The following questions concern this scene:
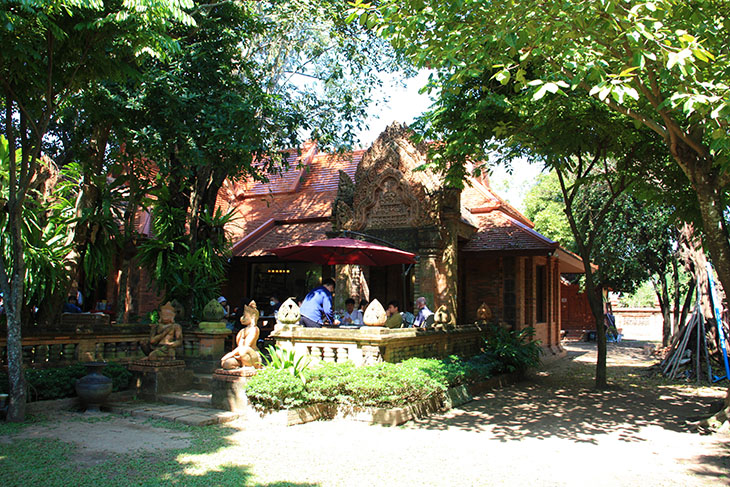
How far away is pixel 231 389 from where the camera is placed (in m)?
8.28

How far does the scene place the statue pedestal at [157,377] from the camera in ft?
29.3

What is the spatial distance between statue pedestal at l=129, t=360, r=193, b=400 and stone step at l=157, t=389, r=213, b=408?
11 centimetres

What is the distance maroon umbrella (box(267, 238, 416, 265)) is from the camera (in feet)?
35.6

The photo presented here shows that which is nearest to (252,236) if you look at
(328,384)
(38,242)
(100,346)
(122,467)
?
(100,346)

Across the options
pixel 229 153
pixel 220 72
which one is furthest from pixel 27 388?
pixel 220 72

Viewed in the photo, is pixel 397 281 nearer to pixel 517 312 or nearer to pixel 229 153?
pixel 517 312

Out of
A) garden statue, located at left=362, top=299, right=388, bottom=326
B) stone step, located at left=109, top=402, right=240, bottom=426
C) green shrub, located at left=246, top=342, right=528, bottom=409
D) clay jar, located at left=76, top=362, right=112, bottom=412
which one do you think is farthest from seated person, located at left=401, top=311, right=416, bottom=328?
clay jar, located at left=76, top=362, right=112, bottom=412

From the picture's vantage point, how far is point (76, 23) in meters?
7.16

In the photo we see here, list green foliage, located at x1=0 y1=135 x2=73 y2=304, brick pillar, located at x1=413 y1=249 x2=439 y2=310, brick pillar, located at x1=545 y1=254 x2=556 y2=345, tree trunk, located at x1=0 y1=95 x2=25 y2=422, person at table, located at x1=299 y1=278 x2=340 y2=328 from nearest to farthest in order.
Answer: tree trunk, located at x1=0 y1=95 x2=25 y2=422
green foliage, located at x1=0 y1=135 x2=73 y2=304
person at table, located at x1=299 y1=278 x2=340 y2=328
brick pillar, located at x1=413 y1=249 x2=439 y2=310
brick pillar, located at x1=545 y1=254 x2=556 y2=345

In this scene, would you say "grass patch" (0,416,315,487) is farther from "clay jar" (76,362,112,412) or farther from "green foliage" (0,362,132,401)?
"green foliage" (0,362,132,401)

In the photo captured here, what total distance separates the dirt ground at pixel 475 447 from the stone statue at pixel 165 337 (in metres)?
1.76

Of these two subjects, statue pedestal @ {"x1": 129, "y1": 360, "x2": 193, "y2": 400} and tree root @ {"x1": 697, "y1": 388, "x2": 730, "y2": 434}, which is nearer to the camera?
tree root @ {"x1": 697, "y1": 388, "x2": 730, "y2": 434}

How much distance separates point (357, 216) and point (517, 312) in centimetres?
509

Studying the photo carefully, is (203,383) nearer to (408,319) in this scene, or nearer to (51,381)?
(51,381)
